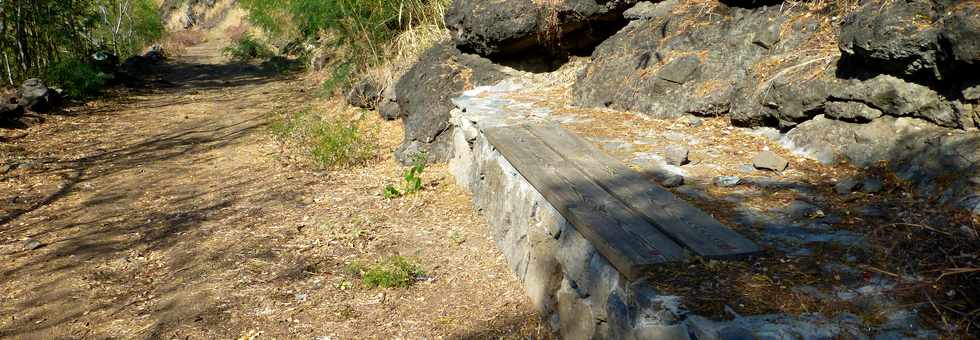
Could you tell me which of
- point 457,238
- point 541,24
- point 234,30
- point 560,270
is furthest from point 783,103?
point 234,30

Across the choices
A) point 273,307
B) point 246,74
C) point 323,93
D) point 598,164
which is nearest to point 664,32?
point 598,164

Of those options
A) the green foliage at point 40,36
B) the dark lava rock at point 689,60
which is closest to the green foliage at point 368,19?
the dark lava rock at point 689,60

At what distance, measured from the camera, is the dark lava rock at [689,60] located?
197 inches

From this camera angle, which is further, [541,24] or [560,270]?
[541,24]

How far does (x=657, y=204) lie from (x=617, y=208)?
0.19 metres

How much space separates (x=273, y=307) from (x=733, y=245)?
9.02 feet

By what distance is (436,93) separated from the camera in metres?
7.81

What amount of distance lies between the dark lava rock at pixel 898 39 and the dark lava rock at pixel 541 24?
2895mm

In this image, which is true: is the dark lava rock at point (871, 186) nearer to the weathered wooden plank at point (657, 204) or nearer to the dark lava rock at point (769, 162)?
the dark lava rock at point (769, 162)

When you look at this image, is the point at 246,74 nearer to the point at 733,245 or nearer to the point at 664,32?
the point at 664,32

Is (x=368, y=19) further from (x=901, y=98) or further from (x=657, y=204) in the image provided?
(x=901, y=98)

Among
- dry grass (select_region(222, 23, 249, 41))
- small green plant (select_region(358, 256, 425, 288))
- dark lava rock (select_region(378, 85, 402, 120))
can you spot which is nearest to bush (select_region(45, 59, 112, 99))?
dark lava rock (select_region(378, 85, 402, 120))

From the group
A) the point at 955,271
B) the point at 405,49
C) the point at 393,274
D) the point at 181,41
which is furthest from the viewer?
the point at 181,41

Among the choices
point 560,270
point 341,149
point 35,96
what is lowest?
point 341,149
